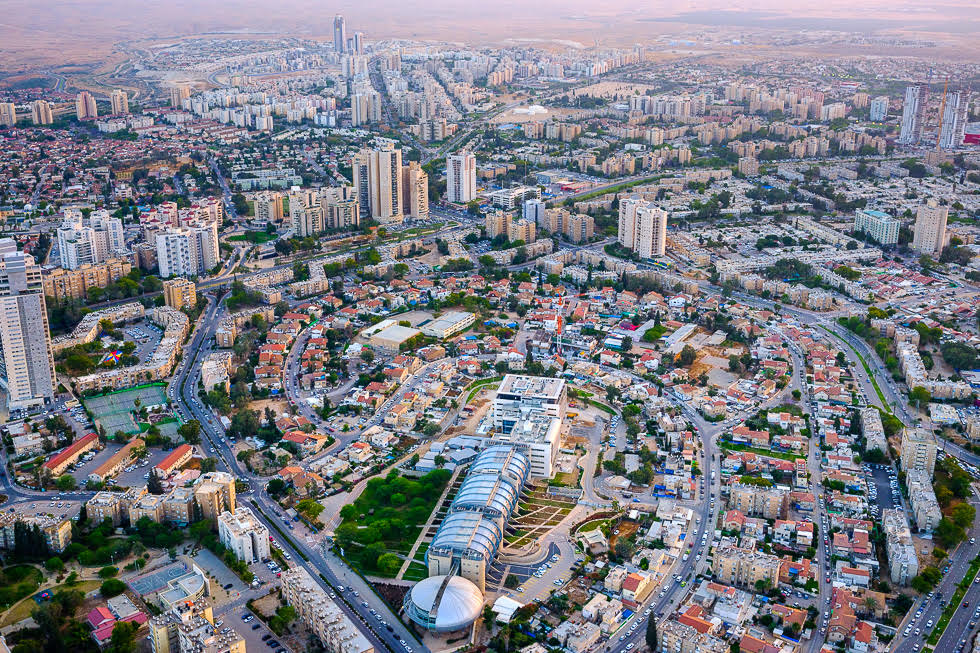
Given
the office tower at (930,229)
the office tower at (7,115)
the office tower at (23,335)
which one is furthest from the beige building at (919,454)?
the office tower at (7,115)

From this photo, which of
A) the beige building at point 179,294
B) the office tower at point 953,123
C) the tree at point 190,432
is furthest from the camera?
the office tower at point 953,123

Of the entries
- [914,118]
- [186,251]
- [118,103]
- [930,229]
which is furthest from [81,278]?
[914,118]

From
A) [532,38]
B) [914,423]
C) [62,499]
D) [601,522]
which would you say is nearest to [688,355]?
[914,423]

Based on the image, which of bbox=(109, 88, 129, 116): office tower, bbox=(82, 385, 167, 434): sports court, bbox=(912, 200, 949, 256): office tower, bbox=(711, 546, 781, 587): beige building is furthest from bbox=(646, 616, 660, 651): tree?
bbox=(109, 88, 129, 116): office tower

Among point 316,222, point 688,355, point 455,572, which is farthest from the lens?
point 316,222

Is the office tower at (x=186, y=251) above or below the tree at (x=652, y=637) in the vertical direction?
above

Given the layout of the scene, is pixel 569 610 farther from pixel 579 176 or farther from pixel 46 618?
pixel 579 176

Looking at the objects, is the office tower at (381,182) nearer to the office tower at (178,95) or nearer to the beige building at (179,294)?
the beige building at (179,294)
